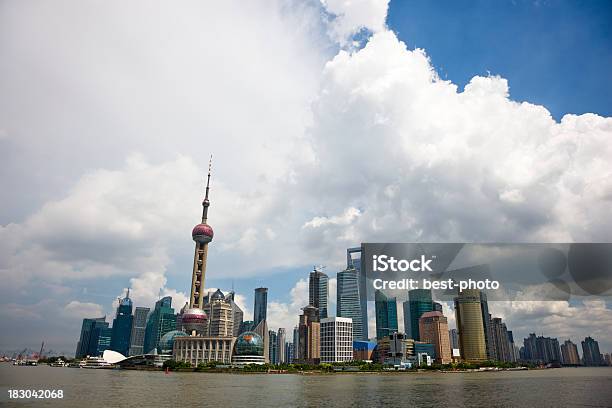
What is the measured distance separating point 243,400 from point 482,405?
123 feet

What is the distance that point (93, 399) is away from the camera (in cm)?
6712

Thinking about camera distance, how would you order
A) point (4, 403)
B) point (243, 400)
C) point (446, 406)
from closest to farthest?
point (4, 403) < point (446, 406) < point (243, 400)

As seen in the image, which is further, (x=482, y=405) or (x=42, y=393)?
(x=42, y=393)

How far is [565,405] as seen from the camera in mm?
65312

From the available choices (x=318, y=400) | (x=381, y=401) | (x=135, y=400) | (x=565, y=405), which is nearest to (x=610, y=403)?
(x=565, y=405)

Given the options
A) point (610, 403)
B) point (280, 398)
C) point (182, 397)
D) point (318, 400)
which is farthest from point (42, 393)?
point (610, 403)

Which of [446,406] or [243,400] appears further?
[243,400]

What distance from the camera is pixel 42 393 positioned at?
72938mm

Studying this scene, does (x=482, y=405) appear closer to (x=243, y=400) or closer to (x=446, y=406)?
(x=446, y=406)

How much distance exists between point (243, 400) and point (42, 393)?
35844 millimetres

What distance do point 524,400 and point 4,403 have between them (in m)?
79.6

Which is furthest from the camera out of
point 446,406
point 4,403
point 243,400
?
point 243,400

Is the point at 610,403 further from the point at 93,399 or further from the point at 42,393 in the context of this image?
the point at 42,393

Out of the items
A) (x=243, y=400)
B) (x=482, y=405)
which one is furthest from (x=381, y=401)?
(x=243, y=400)
